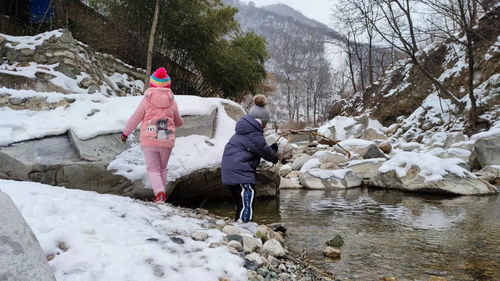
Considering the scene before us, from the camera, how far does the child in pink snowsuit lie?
3682 mm

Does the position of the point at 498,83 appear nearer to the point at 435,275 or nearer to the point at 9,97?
the point at 435,275

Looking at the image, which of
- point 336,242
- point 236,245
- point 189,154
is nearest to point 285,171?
point 189,154

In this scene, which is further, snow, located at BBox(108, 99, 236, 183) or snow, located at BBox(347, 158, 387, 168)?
snow, located at BBox(347, 158, 387, 168)

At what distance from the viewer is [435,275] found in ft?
8.08

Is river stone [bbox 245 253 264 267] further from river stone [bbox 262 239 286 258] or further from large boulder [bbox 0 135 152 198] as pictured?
large boulder [bbox 0 135 152 198]

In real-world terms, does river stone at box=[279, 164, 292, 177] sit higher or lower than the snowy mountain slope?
lower

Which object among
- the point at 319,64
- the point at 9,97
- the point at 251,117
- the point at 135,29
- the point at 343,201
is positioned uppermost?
the point at 319,64

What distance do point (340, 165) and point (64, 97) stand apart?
601 centimetres

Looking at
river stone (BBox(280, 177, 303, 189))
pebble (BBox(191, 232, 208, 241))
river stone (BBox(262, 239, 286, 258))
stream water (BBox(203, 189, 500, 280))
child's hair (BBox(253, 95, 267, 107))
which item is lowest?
stream water (BBox(203, 189, 500, 280))

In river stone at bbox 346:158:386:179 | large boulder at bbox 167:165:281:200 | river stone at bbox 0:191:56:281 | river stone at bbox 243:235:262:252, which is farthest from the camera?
river stone at bbox 346:158:386:179

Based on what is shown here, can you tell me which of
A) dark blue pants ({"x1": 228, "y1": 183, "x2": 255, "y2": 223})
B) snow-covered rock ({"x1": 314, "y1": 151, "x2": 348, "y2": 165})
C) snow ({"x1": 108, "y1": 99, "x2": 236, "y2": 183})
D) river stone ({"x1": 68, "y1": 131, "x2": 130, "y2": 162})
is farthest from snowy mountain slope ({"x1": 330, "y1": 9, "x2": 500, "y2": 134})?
river stone ({"x1": 68, "y1": 131, "x2": 130, "y2": 162})

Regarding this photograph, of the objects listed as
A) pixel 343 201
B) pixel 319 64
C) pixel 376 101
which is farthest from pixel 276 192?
pixel 319 64

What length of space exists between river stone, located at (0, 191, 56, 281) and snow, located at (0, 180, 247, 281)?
346 millimetres

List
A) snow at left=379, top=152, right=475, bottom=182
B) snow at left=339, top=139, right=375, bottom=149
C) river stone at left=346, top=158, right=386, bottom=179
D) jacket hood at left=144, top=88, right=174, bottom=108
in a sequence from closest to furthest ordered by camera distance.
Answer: jacket hood at left=144, top=88, right=174, bottom=108 → snow at left=379, top=152, right=475, bottom=182 → river stone at left=346, top=158, right=386, bottom=179 → snow at left=339, top=139, right=375, bottom=149
